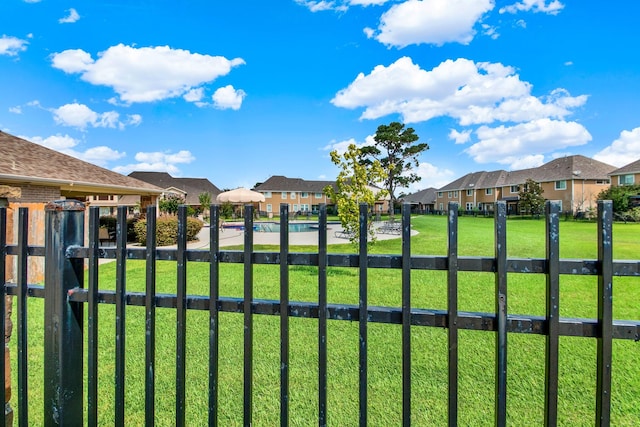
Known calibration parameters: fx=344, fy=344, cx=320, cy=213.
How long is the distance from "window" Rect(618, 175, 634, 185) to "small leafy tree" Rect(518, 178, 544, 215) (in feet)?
25.3

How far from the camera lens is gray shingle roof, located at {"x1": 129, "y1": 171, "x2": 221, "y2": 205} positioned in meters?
49.1

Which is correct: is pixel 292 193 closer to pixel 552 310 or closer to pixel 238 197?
pixel 238 197

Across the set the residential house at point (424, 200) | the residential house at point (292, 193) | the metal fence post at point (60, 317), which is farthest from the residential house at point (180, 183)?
the metal fence post at point (60, 317)

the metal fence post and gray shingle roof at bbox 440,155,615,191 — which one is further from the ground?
gray shingle roof at bbox 440,155,615,191

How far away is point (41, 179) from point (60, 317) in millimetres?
10402

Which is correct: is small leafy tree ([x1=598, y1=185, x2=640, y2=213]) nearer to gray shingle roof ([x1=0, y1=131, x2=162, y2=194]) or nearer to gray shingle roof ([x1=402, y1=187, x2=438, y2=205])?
gray shingle roof ([x1=0, y1=131, x2=162, y2=194])

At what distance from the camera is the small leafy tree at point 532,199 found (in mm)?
37781

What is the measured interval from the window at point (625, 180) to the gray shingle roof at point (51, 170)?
45.2 m

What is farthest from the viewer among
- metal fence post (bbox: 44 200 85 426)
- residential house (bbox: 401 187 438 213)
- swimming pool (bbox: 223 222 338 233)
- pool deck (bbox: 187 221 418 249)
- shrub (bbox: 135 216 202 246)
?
residential house (bbox: 401 187 438 213)

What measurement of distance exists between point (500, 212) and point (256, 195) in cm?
2107

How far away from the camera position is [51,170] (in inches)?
450

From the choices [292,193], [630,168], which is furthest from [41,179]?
[292,193]

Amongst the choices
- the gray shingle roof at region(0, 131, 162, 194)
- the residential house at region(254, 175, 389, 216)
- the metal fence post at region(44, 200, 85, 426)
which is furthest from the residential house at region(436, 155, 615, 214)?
the metal fence post at region(44, 200, 85, 426)

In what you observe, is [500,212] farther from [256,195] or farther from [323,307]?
[256,195]
